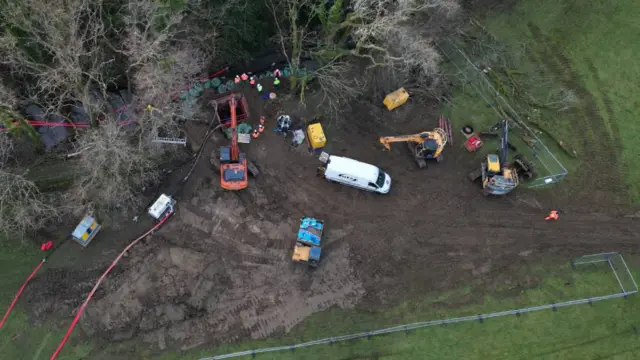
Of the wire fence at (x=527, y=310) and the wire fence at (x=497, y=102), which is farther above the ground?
the wire fence at (x=497, y=102)

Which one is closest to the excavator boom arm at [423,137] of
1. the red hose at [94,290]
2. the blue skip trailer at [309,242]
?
the blue skip trailer at [309,242]

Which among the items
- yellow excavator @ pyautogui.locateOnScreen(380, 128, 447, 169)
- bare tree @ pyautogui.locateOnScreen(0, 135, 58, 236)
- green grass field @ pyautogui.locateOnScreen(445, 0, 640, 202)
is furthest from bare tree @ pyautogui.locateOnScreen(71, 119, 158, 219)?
green grass field @ pyautogui.locateOnScreen(445, 0, 640, 202)

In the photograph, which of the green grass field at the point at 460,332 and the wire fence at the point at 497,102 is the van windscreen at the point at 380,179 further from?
the wire fence at the point at 497,102

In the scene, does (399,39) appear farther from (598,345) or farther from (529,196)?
(598,345)

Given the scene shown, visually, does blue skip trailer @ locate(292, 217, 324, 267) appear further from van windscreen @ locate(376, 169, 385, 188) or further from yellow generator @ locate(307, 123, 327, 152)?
yellow generator @ locate(307, 123, 327, 152)

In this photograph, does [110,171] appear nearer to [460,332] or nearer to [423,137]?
[423,137]
